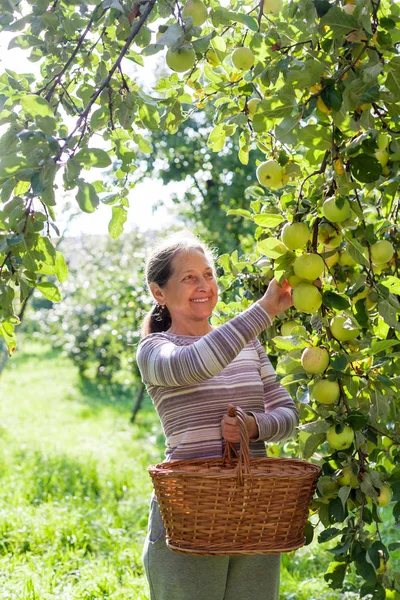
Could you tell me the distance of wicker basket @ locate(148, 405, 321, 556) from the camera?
1.57 meters

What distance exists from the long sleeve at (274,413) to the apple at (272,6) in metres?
0.87

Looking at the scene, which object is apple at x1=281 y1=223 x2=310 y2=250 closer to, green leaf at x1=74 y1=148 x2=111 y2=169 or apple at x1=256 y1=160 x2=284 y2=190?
apple at x1=256 y1=160 x2=284 y2=190

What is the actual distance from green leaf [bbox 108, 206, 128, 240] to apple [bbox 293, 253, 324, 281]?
65 cm

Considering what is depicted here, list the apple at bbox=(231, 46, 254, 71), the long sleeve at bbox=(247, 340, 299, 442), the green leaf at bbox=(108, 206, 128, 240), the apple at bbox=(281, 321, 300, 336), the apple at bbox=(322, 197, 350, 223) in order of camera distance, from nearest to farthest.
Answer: the apple at bbox=(322, 197, 350, 223) → the apple at bbox=(231, 46, 254, 71) → the long sleeve at bbox=(247, 340, 299, 442) → the green leaf at bbox=(108, 206, 128, 240) → the apple at bbox=(281, 321, 300, 336)

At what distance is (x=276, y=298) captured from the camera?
179 centimetres

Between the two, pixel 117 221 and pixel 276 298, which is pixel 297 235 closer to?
pixel 276 298

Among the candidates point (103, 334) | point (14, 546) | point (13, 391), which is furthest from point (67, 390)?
point (14, 546)

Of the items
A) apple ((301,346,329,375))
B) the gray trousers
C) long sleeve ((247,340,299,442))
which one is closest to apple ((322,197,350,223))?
apple ((301,346,329,375))

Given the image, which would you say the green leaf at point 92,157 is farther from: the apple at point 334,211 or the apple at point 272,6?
the apple at point 272,6

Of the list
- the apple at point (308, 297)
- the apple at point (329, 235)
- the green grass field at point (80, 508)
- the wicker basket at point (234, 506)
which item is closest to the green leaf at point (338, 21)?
the apple at point (329, 235)

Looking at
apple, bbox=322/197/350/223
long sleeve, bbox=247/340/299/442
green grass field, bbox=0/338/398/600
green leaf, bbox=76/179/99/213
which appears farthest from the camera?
green grass field, bbox=0/338/398/600

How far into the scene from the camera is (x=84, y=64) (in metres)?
2.00

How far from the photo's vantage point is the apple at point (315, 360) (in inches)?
59.6

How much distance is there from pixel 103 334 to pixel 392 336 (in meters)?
8.38
